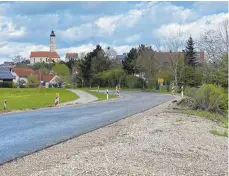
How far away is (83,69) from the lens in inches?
3819

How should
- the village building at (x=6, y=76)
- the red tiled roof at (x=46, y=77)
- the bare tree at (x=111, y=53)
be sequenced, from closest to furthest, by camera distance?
the bare tree at (x=111, y=53) → the village building at (x=6, y=76) → the red tiled roof at (x=46, y=77)

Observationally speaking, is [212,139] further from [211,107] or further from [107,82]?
[107,82]

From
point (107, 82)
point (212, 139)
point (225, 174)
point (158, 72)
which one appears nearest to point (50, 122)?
point (212, 139)

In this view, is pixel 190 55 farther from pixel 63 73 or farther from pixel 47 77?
pixel 47 77

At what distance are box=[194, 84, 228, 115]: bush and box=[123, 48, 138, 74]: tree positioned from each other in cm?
6187

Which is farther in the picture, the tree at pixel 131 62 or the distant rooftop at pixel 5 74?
the distant rooftop at pixel 5 74

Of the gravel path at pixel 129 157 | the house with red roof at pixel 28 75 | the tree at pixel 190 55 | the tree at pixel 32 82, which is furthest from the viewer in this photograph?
the house with red roof at pixel 28 75

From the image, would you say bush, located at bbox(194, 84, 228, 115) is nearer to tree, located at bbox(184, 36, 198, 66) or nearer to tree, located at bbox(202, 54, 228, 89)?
tree, located at bbox(202, 54, 228, 89)

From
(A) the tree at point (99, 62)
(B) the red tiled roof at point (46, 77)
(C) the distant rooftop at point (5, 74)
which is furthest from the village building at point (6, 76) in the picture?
(A) the tree at point (99, 62)

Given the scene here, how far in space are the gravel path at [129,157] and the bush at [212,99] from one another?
43.8 ft

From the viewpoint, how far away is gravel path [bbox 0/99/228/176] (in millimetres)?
7387

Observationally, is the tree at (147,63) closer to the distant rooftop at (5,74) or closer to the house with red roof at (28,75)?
the house with red roof at (28,75)

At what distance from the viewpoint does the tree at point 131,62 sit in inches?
3519

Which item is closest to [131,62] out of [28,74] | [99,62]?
[99,62]
